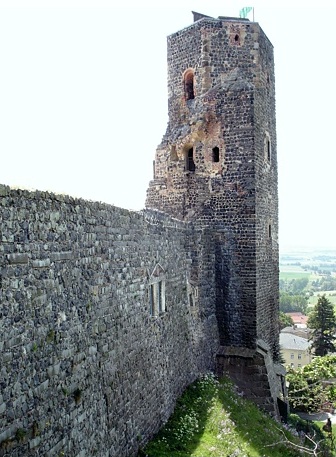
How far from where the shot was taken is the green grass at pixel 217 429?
33.2 feet

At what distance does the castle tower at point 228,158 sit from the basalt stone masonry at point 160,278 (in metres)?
0.04

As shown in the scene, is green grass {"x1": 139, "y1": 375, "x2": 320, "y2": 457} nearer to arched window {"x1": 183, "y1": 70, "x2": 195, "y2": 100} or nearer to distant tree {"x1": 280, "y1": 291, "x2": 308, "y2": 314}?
arched window {"x1": 183, "y1": 70, "x2": 195, "y2": 100}

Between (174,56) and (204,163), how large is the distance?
396 centimetres

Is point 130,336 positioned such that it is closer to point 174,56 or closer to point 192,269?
point 192,269

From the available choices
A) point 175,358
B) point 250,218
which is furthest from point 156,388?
point 250,218

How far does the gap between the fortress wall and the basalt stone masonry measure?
24 mm

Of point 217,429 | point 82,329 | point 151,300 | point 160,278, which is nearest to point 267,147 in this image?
point 160,278

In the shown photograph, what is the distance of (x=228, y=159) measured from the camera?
16.7 m

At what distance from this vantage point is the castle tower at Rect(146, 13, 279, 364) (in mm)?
16422

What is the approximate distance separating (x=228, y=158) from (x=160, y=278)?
6372mm

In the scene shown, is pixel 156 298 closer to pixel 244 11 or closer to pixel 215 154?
pixel 215 154

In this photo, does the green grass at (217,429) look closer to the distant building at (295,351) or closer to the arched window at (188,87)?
the arched window at (188,87)

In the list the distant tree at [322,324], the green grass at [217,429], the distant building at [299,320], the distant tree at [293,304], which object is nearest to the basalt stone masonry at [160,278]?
the green grass at [217,429]

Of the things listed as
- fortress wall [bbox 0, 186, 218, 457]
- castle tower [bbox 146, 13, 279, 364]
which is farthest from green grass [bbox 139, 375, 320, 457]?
castle tower [bbox 146, 13, 279, 364]
